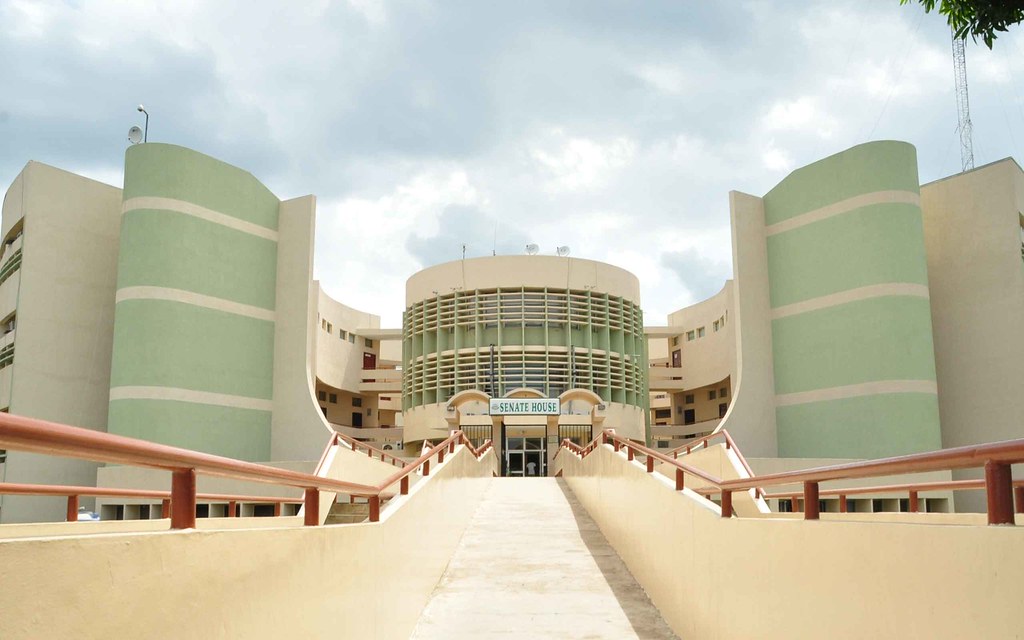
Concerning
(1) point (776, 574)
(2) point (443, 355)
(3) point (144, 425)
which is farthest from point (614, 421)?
(1) point (776, 574)

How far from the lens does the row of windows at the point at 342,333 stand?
5416 centimetres

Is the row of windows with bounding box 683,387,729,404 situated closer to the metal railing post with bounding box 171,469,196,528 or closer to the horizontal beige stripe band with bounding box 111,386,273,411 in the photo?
the horizontal beige stripe band with bounding box 111,386,273,411

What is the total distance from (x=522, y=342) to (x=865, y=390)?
61.1 feet

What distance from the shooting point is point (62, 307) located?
116 feet

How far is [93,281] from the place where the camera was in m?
36.3

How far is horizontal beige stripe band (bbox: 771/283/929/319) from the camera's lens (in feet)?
109

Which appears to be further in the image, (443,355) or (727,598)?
(443,355)

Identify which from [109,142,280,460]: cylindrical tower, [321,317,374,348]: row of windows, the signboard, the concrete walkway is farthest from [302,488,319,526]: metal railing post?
[321,317,374,348]: row of windows

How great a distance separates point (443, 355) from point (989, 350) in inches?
1016

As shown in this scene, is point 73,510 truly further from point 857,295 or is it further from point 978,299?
point 978,299

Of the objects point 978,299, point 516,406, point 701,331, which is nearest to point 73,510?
point 516,406

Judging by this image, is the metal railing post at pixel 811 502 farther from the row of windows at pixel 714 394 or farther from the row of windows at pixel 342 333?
the row of windows at pixel 714 394

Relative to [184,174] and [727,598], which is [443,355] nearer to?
[184,174]

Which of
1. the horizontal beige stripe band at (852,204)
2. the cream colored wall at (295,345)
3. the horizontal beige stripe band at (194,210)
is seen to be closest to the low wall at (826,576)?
the horizontal beige stripe band at (852,204)
